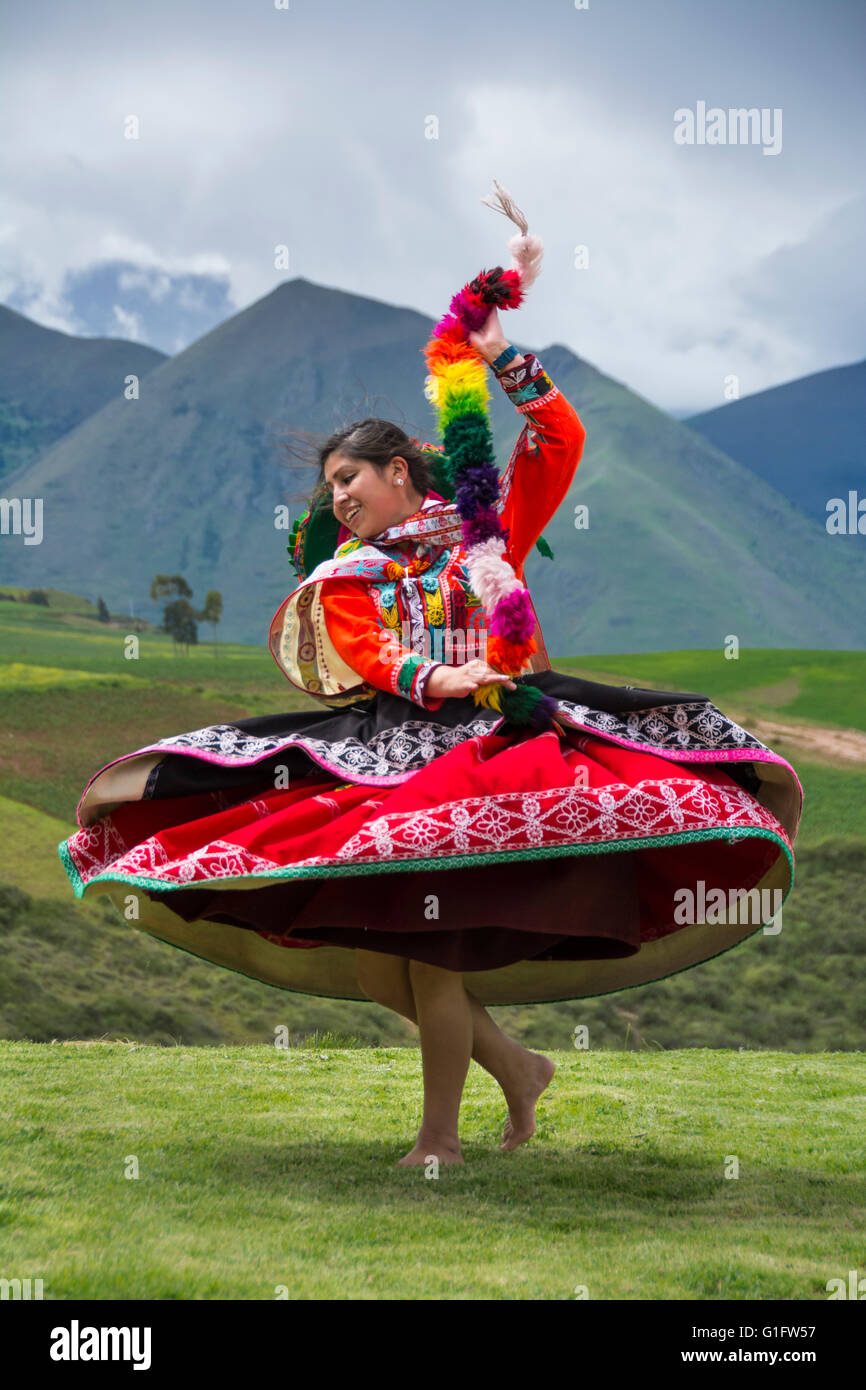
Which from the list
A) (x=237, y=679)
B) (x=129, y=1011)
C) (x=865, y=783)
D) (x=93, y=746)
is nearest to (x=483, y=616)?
(x=129, y=1011)

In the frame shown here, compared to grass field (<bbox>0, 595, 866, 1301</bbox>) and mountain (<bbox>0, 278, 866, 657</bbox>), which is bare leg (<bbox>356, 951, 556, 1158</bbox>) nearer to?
grass field (<bbox>0, 595, 866, 1301</bbox>)

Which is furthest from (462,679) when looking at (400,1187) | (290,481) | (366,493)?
(290,481)

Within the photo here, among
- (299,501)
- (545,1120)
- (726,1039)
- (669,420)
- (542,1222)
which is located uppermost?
(669,420)

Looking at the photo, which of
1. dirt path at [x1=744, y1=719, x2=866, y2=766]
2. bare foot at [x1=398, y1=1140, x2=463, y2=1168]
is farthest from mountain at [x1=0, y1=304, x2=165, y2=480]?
bare foot at [x1=398, y1=1140, x2=463, y2=1168]

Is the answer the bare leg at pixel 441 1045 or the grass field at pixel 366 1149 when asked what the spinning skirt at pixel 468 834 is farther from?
the grass field at pixel 366 1149

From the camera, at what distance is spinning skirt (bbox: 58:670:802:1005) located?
3.19m

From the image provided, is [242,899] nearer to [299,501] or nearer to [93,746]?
[299,501]

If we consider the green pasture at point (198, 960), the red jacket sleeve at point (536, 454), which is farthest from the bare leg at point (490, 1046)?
the green pasture at point (198, 960)

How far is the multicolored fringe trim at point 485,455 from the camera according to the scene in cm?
351

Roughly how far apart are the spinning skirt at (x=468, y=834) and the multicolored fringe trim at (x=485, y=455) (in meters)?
0.17

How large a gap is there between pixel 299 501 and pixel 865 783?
1336 cm

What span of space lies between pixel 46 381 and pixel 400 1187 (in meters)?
116

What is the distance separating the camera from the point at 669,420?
110 meters

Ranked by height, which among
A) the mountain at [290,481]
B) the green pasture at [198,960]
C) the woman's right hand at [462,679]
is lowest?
the green pasture at [198,960]
